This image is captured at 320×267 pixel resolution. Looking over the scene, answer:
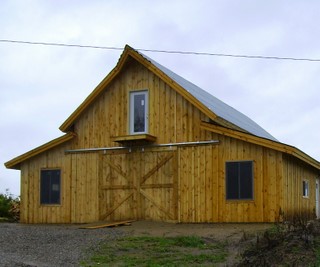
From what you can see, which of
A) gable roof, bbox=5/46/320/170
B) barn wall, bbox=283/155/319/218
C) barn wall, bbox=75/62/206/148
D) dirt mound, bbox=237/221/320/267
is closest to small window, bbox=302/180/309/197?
barn wall, bbox=283/155/319/218

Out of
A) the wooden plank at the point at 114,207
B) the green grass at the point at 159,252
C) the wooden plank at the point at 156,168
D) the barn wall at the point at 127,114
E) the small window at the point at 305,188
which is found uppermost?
the barn wall at the point at 127,114

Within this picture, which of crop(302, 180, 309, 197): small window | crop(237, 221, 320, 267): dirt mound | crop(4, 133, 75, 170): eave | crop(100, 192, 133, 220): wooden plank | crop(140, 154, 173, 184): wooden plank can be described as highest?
crop(4, 133, 75, 170): eave

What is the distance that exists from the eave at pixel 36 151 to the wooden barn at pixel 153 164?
40 mm

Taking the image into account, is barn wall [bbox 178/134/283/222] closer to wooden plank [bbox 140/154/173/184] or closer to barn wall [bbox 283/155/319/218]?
wooden plank [bbox 140/154/173/184]

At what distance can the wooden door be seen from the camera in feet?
68.5

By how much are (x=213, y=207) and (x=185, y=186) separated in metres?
1.25

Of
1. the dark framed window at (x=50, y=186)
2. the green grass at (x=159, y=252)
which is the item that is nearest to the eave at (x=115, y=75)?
the dark framed window at (x=50, y=186)

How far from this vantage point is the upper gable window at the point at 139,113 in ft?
71.3

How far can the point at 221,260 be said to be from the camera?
42.9ft

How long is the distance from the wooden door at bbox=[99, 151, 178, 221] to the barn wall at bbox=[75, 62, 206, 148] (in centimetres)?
79

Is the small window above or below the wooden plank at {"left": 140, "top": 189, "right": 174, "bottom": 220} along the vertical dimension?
above

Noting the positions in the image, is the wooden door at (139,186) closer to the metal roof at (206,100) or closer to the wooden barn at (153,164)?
the wooden barn at (153,164)

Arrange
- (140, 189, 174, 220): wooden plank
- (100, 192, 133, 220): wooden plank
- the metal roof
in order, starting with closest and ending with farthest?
(140, 189, 174, 220): wooden plank
(100, 192, 133, 220): wooden plank
the metal roof

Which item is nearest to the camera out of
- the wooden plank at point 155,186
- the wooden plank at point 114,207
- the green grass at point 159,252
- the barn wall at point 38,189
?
the green grass at point 159,252
